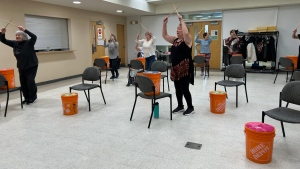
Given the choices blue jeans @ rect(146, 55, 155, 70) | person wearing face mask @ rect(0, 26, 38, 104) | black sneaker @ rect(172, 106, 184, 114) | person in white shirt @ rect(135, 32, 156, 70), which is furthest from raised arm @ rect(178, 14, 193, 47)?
person wearing face mask @ rect(0, 26, 38, 104)

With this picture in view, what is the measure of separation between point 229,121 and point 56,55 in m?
5.75

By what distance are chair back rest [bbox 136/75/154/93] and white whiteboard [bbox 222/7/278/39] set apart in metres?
6.67

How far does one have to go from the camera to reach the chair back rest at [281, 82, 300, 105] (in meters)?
2.71

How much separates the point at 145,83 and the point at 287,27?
23.3 feet

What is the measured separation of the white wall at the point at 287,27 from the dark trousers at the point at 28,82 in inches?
309

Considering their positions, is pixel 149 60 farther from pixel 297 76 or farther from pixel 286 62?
pixel 286 62

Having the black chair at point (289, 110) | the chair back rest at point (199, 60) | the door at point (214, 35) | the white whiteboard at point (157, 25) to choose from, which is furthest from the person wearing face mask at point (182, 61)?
the white whiteboard at point (157, 25)

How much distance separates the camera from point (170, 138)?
304 cm

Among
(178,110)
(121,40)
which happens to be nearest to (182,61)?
(178,110)

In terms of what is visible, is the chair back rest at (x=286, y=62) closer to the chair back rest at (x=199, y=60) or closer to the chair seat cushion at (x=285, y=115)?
the chair back rest at (x=199, y=60)

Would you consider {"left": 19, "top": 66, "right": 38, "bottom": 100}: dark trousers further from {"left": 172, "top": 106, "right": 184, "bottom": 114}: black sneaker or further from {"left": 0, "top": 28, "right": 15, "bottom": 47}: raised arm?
{"left": 172, "top": 106, "right": 184, "bottom": 114}: black sneaker

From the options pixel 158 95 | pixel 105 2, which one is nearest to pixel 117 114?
pixel 158 95

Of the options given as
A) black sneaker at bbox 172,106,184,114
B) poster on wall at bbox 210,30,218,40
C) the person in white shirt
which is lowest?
black sneaker at bbox 172,106,184,114

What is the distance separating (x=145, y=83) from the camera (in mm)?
3328
